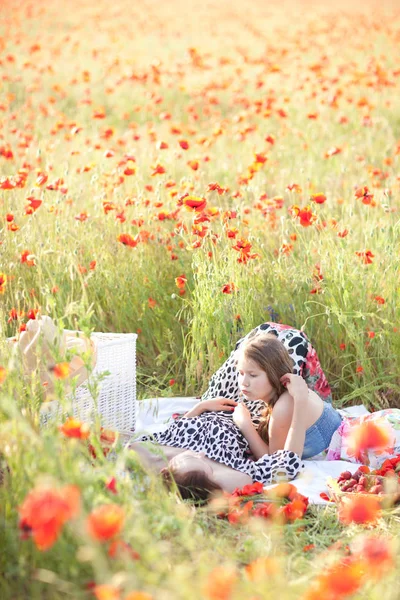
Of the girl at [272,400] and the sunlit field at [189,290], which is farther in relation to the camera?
the girl at [272,400]

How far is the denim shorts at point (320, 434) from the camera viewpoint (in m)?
3.24

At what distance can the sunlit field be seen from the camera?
66.3 inches

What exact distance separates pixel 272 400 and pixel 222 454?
12.5 inches

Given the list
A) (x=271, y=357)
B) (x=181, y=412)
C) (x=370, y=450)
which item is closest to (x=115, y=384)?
(x=181, y=412)

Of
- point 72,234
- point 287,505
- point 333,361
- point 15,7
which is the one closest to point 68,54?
point 15,7

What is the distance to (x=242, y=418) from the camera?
10.6 ft

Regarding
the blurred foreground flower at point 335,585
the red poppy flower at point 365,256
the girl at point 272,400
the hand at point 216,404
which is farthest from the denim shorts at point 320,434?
the blurred foreground flower at point 335,585

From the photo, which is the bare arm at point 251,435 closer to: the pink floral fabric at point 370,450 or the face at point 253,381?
the face at point 253,381

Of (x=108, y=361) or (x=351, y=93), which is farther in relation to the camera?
(x=351, y=93)

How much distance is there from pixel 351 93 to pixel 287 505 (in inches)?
243

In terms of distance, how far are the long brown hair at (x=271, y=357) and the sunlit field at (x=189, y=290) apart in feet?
1.14

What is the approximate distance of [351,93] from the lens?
803 centimetres

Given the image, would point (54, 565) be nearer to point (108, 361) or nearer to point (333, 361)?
point (108, 361)

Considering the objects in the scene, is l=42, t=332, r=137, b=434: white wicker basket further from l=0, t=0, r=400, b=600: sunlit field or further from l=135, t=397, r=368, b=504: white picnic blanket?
l=0, t=0, r=400, b=600: sunlit field
